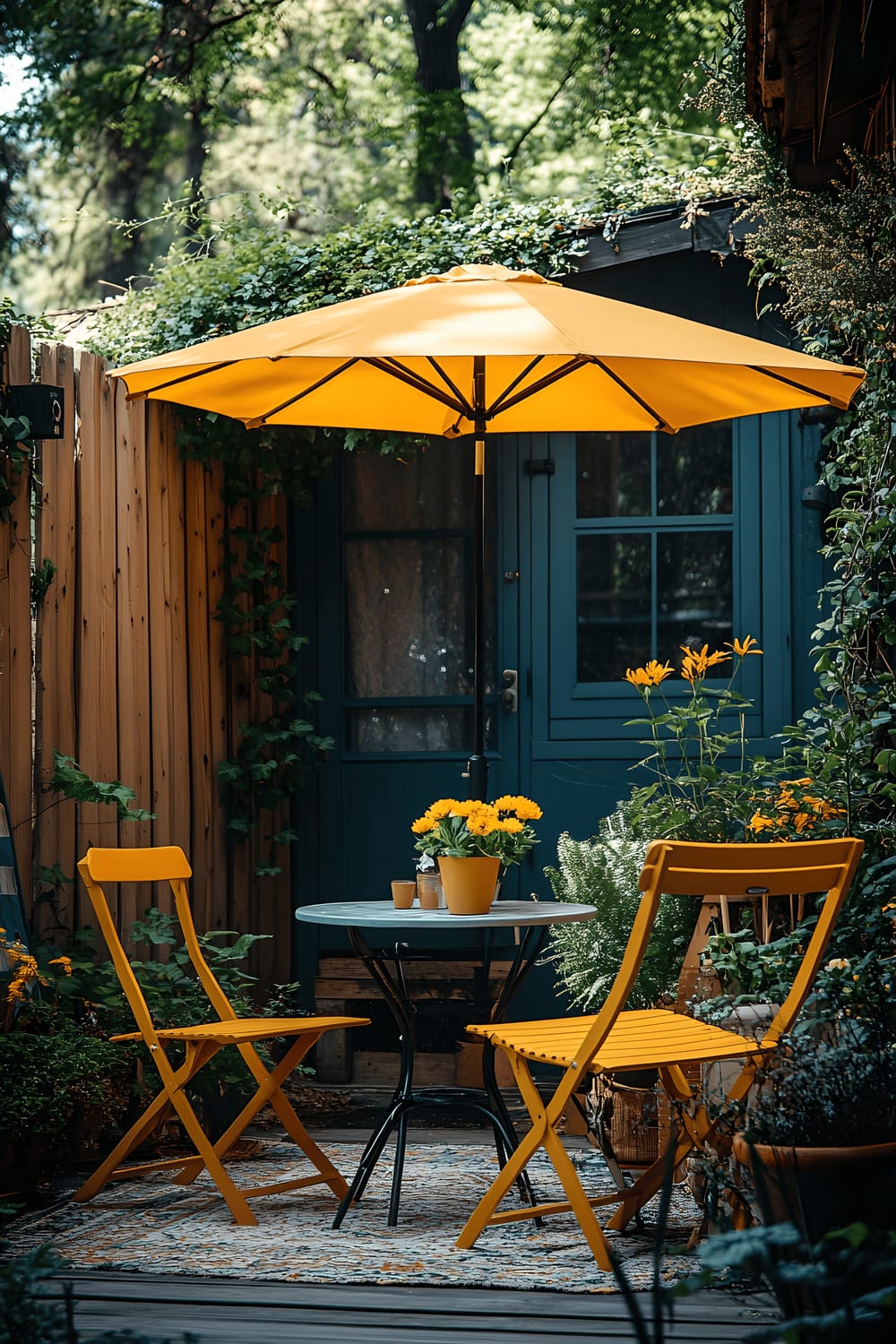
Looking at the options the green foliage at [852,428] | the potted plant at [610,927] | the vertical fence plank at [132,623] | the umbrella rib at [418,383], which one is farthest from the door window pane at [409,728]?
the umbrella rib at [418,383]

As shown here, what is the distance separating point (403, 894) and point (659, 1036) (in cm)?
86

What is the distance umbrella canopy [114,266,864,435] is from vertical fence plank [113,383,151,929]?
82 cm

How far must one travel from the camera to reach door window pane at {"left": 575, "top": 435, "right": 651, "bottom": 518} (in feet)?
19.2

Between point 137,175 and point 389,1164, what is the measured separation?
11.9 meters

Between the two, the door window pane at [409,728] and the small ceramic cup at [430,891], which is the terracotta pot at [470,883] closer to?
the small ceramic cup at [430,891]

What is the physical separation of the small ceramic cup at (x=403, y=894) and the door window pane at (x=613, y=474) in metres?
2.46

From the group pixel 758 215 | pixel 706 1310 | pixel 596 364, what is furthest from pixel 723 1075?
pixel 758 215

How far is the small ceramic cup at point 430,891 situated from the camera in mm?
3778

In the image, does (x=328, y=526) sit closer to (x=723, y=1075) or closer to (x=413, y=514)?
(x=413, y=514)

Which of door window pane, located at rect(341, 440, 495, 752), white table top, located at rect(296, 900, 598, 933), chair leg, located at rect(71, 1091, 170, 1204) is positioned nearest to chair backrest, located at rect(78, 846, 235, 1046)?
chair leg, located at rect(71, 1091, 170, 1204)

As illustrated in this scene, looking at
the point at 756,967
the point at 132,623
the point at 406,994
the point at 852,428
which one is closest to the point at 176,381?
the point at 132,623

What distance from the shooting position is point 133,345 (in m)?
5.78

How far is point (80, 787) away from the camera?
14.6 ft

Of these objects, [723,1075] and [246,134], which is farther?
[246,134]
